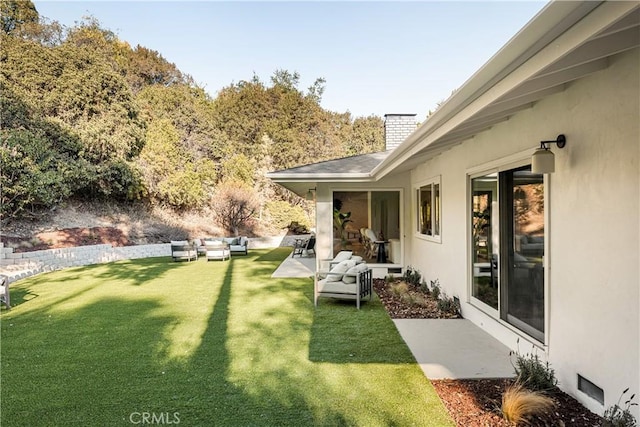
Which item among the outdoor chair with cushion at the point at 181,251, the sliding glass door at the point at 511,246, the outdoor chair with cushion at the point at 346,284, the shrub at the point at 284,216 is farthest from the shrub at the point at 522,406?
the shrub at the point at 284,216

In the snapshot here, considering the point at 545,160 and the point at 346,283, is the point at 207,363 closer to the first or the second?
the point at 346,283

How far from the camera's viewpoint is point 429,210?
870 cm

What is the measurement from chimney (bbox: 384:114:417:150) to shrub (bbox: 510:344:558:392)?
32.2ft

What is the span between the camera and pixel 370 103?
121 ft

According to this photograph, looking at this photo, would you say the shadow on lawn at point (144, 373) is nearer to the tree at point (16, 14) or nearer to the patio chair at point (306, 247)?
the patio chair at point (306, 247)

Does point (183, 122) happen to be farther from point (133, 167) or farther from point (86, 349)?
point (86, 349)

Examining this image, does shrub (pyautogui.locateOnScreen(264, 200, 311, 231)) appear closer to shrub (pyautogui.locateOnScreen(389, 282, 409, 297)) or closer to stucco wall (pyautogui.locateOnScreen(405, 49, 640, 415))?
shrub (pyautogui.locateOnScreen(389, 282, 409, 297))

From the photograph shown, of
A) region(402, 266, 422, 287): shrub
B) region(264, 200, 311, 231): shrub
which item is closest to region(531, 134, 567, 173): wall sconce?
region(402, 266, 422, 287): shrub

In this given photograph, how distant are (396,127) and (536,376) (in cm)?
1031

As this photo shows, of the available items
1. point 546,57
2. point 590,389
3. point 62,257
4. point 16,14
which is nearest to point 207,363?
point 590,389

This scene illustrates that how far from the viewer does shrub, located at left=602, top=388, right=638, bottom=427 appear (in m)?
2.70

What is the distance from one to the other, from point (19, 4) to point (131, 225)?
14.4 metres

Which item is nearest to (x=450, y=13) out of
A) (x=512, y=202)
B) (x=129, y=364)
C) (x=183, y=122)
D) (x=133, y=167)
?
(x=512, y=202)

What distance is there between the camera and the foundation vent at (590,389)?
3083 millimetres
